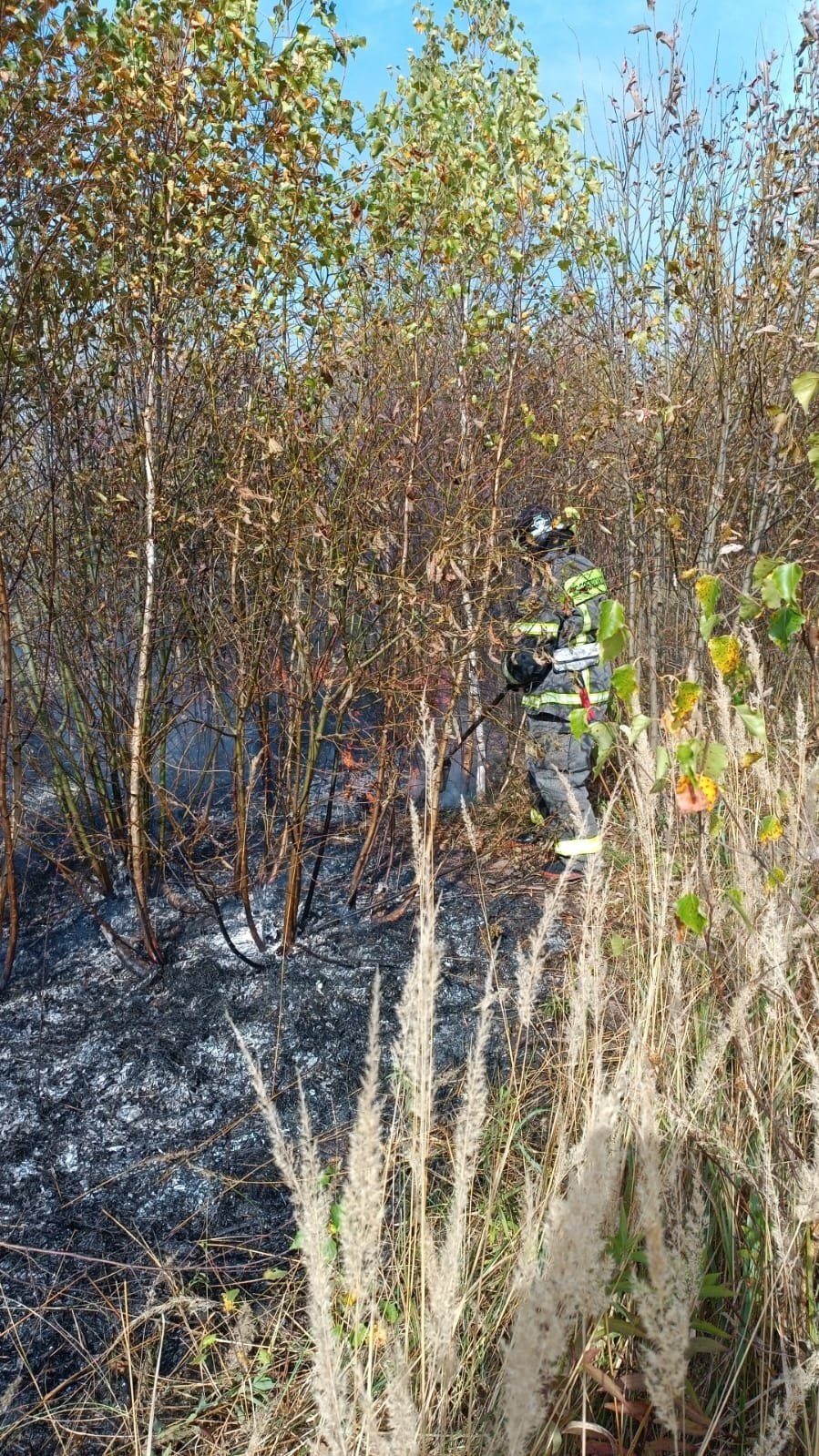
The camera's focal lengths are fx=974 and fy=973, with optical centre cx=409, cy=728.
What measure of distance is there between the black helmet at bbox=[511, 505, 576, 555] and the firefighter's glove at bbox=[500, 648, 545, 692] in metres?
0.57

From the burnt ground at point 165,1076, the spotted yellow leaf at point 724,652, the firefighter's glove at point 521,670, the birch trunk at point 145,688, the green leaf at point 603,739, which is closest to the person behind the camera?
the spotted yellow leaf at point 724,652

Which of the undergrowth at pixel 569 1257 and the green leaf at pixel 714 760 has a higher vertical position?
the green leaf at pixel 714 760

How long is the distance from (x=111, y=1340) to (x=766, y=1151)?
1690mm

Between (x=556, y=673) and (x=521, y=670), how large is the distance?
225 millimetres

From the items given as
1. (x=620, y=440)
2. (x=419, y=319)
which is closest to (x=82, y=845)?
(x=419, y=319)

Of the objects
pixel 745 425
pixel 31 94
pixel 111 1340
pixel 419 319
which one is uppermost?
pixel 31 94

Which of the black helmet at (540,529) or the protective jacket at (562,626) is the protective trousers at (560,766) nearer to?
the protective jacket at (562,626)

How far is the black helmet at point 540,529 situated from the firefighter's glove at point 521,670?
0.57m

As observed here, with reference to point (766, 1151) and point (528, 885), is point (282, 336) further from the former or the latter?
point (766, 1151)

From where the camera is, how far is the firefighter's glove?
513 cm

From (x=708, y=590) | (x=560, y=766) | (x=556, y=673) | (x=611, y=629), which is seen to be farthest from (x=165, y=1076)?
(x=556, y=673)

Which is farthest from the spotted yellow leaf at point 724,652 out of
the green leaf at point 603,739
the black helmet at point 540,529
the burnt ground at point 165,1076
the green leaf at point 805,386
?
the black helmet at point 540,529

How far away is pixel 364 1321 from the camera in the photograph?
221 centimetres

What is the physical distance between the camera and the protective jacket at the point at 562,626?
4.78m
